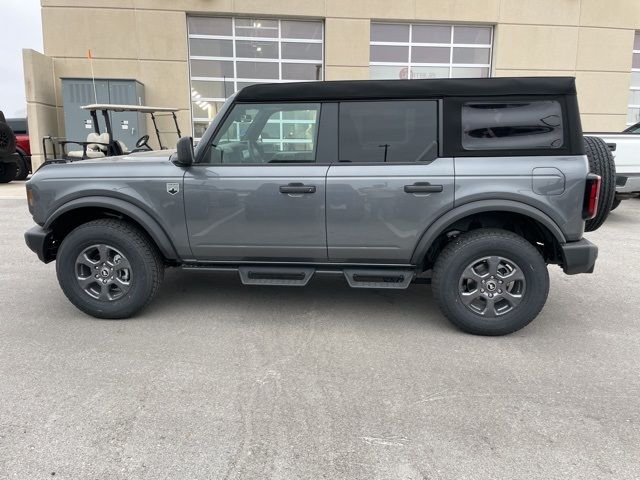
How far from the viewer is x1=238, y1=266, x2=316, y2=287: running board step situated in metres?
4.13

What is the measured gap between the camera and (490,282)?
388cm

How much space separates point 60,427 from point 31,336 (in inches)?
58.5

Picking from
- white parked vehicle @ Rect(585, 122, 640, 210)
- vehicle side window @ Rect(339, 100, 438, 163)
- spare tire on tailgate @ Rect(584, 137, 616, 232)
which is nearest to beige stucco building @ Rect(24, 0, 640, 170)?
white parked vehicle @ Rect(585, 122, 640, 210)

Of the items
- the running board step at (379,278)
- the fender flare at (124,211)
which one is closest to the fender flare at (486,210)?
the running board step at (379,278)

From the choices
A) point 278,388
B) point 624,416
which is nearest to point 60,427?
point 278,388

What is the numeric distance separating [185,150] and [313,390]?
204cm

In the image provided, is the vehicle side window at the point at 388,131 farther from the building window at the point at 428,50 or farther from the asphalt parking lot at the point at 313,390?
the building window at the point at 428,50

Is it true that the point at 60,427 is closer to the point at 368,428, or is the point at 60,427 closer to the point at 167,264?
the point at 368,428

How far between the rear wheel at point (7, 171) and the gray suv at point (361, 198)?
465 inches

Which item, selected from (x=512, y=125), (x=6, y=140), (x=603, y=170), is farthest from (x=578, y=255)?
(x=6, y=140)

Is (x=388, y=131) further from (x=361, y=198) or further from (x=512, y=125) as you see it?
(x=512, y=125)

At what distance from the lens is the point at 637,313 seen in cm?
452

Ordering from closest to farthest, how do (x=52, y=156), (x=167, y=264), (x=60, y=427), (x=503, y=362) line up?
(x=60, y=427) → (x=503, y=362) → (x=167, y=264) → (x=52, y=156)

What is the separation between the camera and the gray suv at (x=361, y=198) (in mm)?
3777
